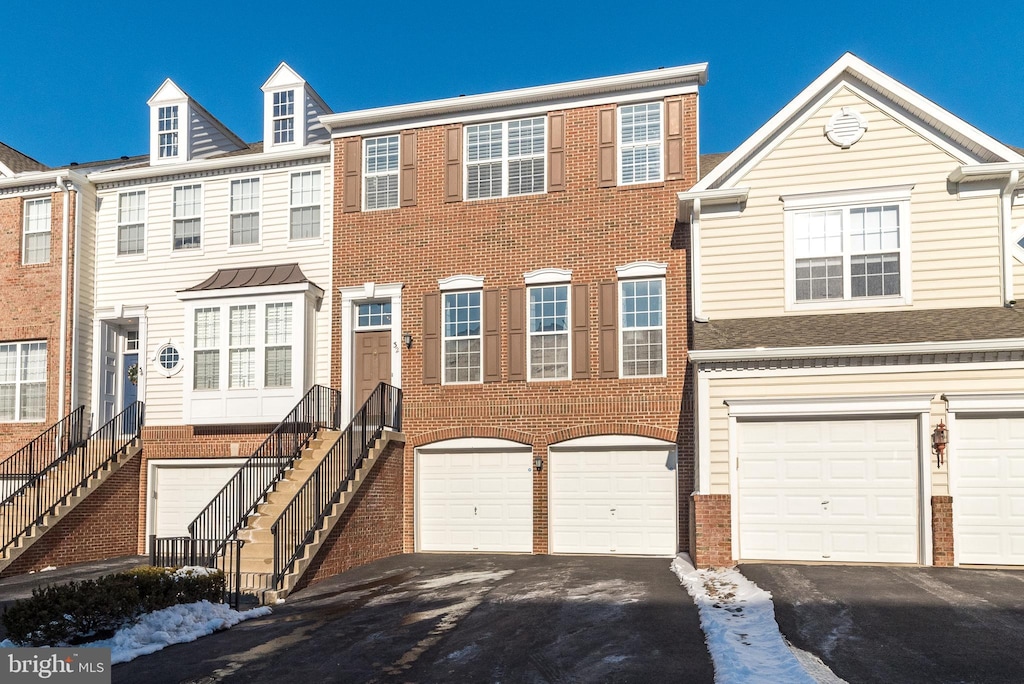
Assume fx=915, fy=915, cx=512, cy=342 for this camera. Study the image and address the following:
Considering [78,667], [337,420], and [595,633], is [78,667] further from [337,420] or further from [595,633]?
[337,420]

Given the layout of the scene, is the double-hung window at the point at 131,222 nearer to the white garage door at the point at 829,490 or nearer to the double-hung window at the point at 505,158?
the double-hung window at the point at 505,158

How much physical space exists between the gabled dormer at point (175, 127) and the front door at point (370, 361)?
6.63 metres

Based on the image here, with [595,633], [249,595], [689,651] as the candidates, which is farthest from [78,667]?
[689,651]

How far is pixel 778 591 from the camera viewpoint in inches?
485

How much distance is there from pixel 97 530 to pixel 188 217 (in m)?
7.27

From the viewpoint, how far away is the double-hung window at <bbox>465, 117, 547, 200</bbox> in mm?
18906

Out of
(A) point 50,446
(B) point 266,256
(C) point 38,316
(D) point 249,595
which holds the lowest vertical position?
(D) point 249,595

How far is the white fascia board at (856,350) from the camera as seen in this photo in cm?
1379

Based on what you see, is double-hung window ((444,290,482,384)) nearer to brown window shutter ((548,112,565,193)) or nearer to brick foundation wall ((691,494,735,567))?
brown window shutter ((548,112,565,193))

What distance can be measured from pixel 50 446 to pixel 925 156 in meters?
18.9

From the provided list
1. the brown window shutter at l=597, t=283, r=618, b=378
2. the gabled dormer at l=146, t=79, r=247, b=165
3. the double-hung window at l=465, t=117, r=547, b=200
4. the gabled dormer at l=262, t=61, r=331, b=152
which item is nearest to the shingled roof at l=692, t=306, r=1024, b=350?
the brown window shutter at l=597, t=283, r=618, b=378

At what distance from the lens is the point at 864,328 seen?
1497cm

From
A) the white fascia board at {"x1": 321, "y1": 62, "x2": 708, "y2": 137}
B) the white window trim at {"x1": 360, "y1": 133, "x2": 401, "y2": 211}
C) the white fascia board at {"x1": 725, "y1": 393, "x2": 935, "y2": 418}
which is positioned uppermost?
the white fascia board at {"x1": 321, "y1": 62, "x2": 708, "y2": 137}

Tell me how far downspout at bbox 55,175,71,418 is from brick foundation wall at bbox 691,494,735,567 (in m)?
14.6
